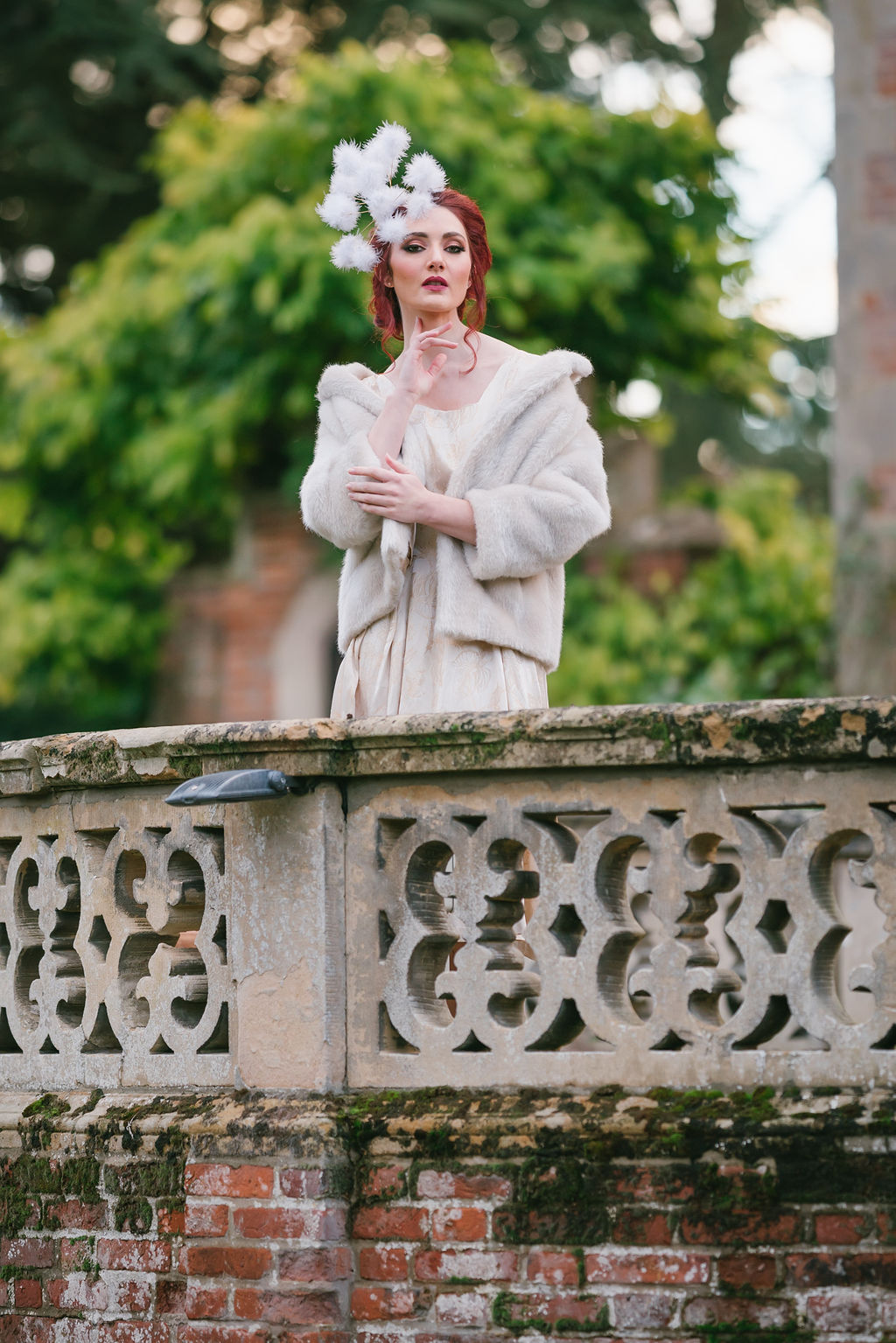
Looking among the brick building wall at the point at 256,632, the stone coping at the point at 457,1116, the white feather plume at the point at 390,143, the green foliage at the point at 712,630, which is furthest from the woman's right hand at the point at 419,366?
the brick building wall at the point at 256,632

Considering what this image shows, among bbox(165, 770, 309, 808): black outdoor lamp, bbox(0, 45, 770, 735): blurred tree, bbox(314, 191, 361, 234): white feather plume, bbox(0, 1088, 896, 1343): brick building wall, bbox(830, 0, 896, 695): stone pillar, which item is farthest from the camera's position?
bbox(0, 45, 770, 735): blurred tree

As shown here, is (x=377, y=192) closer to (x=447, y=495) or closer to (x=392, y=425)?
(x=392, y=425)

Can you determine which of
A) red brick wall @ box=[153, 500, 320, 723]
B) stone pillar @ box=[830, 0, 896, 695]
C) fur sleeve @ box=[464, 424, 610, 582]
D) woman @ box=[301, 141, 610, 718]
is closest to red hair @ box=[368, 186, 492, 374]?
woman @ box=[301, 141, 610, 718]

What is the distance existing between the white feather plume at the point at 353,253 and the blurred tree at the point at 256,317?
321 inches

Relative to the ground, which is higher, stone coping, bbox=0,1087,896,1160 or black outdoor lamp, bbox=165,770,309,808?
black outdoor lamp, bbox=165,770,309,808

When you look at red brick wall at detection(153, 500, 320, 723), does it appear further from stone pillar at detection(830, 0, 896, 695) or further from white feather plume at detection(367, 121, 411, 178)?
white feather plume at detection(367, 121, 411, 178)

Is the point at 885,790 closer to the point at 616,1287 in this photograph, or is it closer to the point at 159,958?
the point at 616,1287

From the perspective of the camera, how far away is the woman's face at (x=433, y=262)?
4027 mm

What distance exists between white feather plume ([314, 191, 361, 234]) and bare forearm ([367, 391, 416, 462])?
0.41 m

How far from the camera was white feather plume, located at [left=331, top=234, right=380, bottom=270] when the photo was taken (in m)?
4.00

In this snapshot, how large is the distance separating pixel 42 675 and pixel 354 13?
21.9 feet

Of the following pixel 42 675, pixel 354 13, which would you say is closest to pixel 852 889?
pixel 42 675

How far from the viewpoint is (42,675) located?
1452 centimetres

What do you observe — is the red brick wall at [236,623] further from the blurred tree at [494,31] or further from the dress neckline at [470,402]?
the dress neckline at [470,402]
